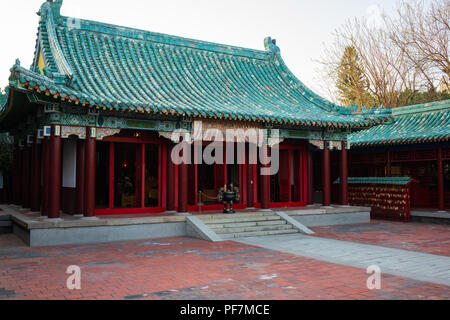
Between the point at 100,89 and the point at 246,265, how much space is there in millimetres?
6577

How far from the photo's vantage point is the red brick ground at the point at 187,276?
5414mm

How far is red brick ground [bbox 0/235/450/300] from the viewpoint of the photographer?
5.41 m

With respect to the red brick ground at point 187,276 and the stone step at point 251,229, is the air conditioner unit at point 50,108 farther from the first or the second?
the stone step at point 251,229

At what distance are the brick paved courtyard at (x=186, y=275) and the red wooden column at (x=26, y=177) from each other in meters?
4.52

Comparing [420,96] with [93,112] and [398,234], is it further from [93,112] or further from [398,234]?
[93,112]

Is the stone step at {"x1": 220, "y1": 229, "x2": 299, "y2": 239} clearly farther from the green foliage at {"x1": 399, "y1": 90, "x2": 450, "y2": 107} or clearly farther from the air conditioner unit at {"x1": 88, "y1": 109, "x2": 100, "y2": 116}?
the green foliage at {"x1": 399, "y1": 90, "x2": 450, "y2": 107}

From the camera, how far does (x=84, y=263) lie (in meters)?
7.53

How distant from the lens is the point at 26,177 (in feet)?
46.8

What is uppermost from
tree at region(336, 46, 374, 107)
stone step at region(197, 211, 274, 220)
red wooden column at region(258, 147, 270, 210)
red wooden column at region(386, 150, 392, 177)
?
tree at region(336, 46, 374, 107)

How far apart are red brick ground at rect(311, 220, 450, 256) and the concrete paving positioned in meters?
0.71

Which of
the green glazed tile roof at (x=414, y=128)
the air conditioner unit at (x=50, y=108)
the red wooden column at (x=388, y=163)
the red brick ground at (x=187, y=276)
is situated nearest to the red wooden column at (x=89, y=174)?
the air conditioner unit at (x=50, y=108)

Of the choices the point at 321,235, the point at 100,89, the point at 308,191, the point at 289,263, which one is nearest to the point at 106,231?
the point at 100,89

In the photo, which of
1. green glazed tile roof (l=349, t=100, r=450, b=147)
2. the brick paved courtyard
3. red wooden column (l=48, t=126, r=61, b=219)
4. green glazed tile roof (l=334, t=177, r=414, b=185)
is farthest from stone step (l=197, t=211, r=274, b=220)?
green glazed tile roof (l=349, t=100, r=450, b=147)
